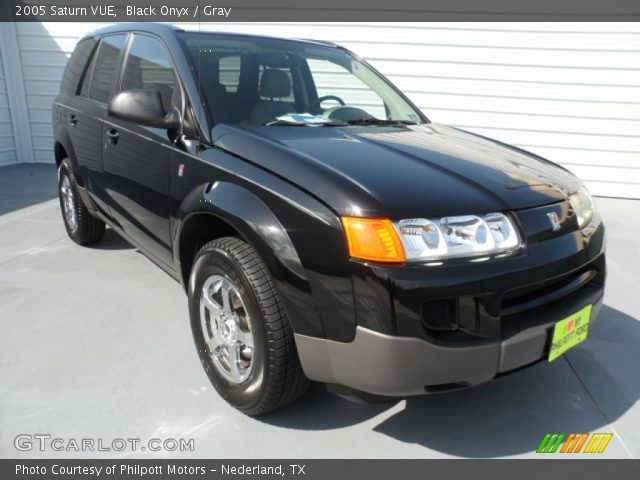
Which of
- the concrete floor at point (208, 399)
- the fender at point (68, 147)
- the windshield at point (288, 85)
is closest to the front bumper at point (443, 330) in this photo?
the concrete floor at point (208, 399)

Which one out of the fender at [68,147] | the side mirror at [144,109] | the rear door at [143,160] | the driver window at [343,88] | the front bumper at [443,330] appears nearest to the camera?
the front bumper at [443,330]

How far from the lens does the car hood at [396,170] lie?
1761 millimetres

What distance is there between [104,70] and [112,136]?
0.70 m

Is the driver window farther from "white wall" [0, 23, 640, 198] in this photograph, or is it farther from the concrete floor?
"white wall" [0, 23, 640, 198]

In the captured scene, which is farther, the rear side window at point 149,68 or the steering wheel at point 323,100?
the steering wheel at point 323,100

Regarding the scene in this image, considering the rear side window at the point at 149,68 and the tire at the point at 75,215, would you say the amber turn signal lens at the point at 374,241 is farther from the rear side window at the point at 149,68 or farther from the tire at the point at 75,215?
the tire at the point at 75,215

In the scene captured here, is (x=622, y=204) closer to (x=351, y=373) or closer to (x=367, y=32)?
(x=367, y=32)

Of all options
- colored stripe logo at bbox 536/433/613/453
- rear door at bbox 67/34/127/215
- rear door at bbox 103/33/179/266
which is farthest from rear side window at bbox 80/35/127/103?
colored stripe logo at bbox 536/433/613/453

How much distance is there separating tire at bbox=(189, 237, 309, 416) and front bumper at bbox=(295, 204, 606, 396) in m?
0.12

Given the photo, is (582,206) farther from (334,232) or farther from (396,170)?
(334,232)

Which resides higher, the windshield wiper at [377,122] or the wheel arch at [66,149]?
the windshield wiper at [377,122]

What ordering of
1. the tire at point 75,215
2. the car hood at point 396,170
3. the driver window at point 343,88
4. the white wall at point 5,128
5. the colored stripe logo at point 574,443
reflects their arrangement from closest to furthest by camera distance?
the car hood at point 396,170
the colored stripe logo at point 574,443
the driver window at point 343,88
the tire at point 75,215
the white wall at point 5,128

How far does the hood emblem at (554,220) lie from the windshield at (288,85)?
1.14 metres

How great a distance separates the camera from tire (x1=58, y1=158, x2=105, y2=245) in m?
4.08
